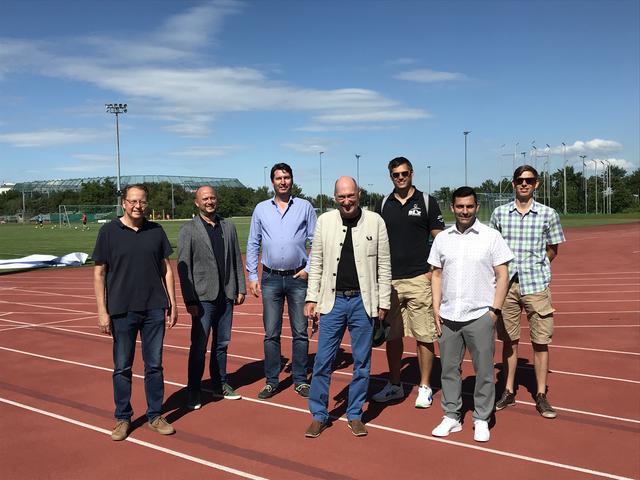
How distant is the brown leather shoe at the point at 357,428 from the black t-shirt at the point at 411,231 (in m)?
1.34

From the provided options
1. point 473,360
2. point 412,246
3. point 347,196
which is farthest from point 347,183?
point 473,360

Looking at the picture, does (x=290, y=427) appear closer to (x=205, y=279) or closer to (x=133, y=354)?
(x=133, y=354)

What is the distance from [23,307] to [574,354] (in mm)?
9299

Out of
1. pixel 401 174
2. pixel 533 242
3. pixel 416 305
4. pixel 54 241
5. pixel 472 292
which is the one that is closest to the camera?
pixel 472 292

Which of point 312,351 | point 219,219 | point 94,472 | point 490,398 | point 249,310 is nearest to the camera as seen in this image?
point 94,472

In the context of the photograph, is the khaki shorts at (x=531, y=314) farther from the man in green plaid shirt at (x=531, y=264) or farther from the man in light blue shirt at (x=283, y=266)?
the man in light blue shirt at (x=283, y=266)

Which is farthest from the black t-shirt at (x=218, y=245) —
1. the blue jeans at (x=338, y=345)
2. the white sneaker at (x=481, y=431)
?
the white sneaker at (x=481, y=431)

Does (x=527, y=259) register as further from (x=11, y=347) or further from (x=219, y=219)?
(x=11, y=347)

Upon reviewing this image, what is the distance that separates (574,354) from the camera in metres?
7.12

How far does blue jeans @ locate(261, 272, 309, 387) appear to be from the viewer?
5548 millimetres

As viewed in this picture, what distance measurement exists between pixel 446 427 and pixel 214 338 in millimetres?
2227

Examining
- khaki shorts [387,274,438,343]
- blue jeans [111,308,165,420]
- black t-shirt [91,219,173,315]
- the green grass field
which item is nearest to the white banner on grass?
the green grass field

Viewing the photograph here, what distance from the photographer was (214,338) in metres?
5.56

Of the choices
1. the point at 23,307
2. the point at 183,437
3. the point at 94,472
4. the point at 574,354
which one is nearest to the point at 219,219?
the point at 183,437
